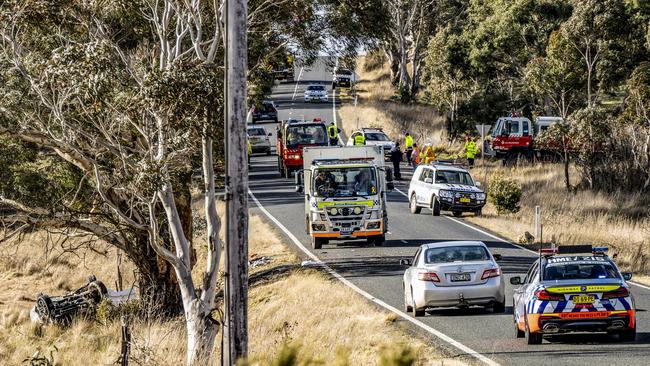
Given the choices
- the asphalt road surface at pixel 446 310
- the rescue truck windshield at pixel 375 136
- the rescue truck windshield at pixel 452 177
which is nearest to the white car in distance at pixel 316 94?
the rescue truck windshield at pixel 375 136

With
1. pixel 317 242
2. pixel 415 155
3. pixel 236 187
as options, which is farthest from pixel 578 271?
pixel 415 155

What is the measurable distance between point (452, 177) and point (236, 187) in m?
24.7

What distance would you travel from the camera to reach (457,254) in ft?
67.8

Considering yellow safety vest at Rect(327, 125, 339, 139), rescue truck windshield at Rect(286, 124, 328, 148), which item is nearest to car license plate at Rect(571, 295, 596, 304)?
rescue truck windshield at Rect(286, 124, 328, 148)

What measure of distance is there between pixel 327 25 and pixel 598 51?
3151 centimetres

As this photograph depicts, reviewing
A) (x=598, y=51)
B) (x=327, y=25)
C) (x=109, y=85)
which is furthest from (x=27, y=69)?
(x=598, y=51)

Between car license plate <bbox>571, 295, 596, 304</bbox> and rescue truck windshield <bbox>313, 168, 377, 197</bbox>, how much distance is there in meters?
13.5

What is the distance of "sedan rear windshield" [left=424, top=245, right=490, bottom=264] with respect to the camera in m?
20.6

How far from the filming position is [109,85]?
18.0 metres

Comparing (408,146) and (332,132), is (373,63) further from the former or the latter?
(332,132)

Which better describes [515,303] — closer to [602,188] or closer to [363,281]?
[363,281]

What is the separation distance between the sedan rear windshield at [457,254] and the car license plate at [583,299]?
434 cm

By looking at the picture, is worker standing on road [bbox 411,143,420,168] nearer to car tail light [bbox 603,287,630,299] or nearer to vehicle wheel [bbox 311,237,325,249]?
vehicle wheel [bbox 311,237,325,249]

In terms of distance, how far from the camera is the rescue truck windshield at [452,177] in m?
37.2
